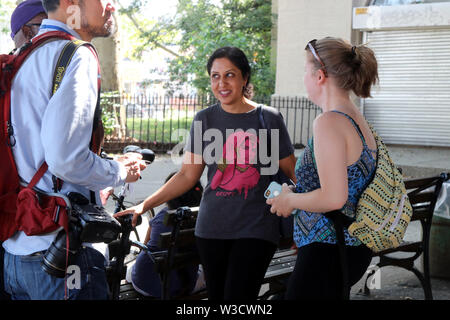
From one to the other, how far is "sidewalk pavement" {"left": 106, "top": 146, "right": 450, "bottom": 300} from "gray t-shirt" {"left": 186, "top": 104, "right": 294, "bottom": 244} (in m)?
2.11

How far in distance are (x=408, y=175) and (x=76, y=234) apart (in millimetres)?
10908

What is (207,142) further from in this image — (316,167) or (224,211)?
(316,167)

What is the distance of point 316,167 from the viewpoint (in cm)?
267

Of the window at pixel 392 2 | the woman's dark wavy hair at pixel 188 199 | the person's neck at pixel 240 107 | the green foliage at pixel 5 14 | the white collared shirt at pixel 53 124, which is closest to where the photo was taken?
the white collared shirt at pixel 53 124

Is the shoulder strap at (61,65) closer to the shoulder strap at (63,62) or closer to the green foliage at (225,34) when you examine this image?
Result: the shoulder strap at (63,62)

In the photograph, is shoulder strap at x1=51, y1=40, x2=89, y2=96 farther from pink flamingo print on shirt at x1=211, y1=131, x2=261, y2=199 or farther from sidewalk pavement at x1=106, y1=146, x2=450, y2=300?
sidewalk pavement at x1=106, y1=146, x2=450, y2=300

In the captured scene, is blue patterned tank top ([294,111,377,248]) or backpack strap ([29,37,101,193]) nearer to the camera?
backpack strap ([29,37,101,193])

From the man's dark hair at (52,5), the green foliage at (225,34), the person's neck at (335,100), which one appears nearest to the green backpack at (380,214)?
the person's neck at (335,100)

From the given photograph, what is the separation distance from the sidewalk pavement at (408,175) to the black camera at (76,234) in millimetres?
3315

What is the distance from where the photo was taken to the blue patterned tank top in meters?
2.58

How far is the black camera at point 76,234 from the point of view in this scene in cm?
209

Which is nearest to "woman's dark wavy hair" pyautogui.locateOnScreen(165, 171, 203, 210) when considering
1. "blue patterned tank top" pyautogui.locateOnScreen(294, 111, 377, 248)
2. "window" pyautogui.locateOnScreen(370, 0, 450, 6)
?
"blue patterned tank top" pyautogui.locateOnScreen(294, 111, 377, 248)

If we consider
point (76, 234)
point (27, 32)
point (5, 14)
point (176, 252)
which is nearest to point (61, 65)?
point (76, 234)

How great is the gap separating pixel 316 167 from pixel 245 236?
75 centimetres
